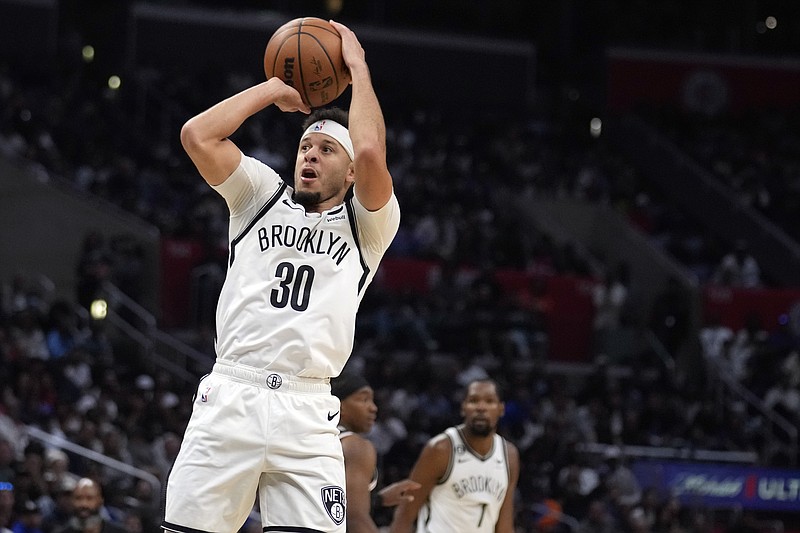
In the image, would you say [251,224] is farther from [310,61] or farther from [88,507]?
[88,507]

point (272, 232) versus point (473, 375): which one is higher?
point (272, 232)

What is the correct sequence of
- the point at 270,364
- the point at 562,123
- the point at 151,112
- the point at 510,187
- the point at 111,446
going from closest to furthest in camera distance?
the point at 270,364 → the point at 111,446 → the point at 151,112 → the point at 510,187 → the point at 562,123

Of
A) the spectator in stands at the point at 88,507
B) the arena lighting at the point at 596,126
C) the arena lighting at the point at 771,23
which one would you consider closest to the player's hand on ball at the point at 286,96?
the spectator in stands at the point at 88,507

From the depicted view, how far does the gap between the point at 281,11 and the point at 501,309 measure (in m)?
11.2

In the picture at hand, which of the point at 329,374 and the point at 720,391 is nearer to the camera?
the point at 329,374

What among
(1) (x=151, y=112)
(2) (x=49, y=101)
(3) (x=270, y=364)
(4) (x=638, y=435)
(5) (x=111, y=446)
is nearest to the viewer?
(3) (x=270, y=364)

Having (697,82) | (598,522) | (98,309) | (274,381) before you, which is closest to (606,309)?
(598,522)

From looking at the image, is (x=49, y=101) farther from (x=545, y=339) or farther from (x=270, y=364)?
(x=270, y=364)

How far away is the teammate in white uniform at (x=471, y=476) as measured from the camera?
8289 millimetres

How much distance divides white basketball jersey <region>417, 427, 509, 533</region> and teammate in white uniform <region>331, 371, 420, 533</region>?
1187 mm

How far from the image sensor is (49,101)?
20.5 metres

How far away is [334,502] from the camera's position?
4871mm

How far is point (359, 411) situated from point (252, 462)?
2272 mm

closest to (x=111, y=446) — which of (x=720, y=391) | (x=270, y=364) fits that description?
(x=270, y=364)
